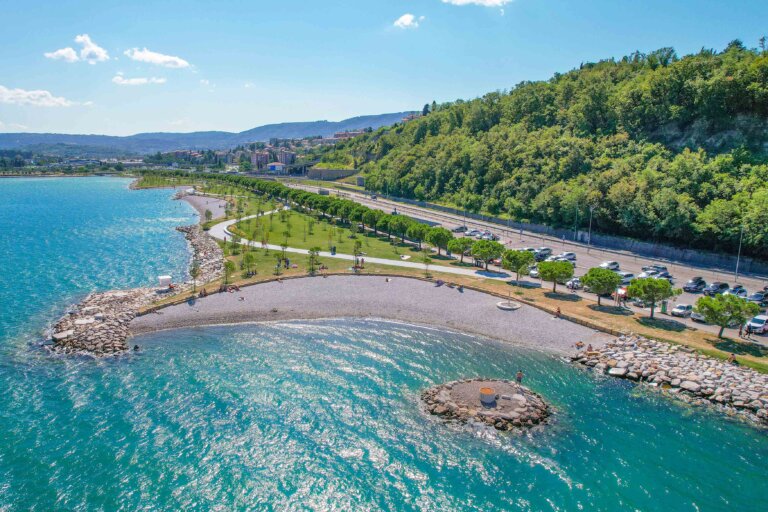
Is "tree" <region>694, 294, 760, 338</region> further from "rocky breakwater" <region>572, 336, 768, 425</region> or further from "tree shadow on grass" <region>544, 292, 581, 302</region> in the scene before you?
"tree shadow on grass" <region>544, 292, 581, 302</region>

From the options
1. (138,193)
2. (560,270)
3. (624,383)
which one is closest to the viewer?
(624,383)

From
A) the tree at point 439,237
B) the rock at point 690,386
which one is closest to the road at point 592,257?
the rock at point 690,386

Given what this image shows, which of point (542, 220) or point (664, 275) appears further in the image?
point (542, 220)

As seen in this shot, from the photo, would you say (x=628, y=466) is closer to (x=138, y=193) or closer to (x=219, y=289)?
(x=219, y=289)

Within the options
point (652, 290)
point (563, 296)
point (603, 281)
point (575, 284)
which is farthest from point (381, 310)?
point (652, 290)

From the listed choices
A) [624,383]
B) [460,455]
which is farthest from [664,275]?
[460,455]

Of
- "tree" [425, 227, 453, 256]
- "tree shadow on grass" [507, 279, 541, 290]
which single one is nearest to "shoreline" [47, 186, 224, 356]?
"tree" [425, 227, 453, 256]
